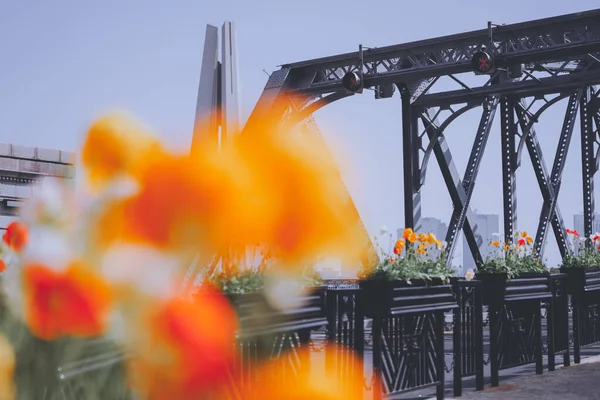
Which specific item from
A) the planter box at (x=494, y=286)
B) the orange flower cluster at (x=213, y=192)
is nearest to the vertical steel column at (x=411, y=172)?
the planter box at (x=494, y=286)

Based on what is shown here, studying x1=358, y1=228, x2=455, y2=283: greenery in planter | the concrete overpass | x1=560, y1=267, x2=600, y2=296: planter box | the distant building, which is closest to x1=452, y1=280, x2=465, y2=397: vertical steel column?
the distant building

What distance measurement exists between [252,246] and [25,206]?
0.78ft

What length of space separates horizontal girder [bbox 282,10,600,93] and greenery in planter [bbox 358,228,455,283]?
31.0ft

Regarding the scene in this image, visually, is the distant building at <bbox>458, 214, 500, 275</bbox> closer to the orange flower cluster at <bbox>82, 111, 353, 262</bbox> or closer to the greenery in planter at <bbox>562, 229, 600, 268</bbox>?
the greenery in planter at <bbox>562, 229, 600, 268</bbox>

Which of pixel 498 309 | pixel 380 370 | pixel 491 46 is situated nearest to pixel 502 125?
pixel 491 46

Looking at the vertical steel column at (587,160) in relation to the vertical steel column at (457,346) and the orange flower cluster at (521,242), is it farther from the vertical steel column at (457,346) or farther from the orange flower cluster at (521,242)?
the vertical steel column at (457,346)

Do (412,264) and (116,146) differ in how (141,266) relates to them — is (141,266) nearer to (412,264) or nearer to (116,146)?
(116,146)

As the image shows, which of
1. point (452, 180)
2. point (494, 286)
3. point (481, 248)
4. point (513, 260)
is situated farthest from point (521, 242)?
point (481, 248)

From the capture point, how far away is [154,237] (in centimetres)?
78

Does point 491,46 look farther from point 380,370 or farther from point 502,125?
point 380,370

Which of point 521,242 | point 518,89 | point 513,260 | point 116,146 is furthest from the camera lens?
point 518,89

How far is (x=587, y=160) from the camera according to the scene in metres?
19.1

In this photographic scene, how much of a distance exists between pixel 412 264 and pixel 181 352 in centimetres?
515

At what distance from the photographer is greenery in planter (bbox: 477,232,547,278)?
310 inches
